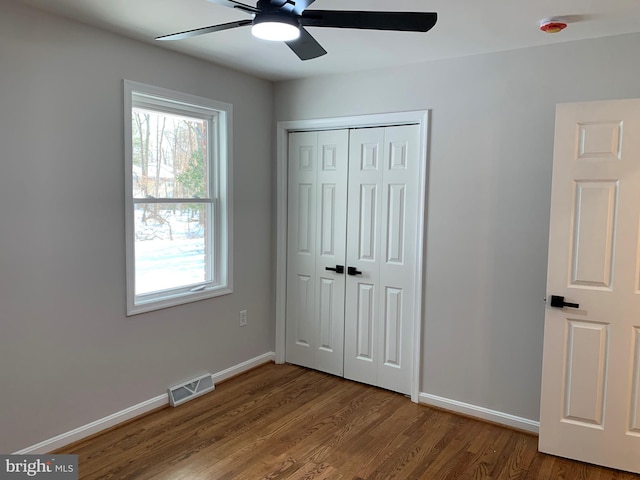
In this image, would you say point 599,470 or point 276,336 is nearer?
point 599,470

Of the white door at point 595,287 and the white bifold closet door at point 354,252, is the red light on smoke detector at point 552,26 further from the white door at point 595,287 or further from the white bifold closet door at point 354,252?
the white bifold closet door at point 354,252

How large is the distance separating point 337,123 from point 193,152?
3.72ft

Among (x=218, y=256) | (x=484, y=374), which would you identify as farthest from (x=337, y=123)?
(x=484, y=374)

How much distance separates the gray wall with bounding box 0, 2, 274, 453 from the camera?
98.7 inches

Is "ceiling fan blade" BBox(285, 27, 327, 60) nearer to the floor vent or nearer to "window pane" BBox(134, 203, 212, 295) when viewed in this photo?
"window pane" BBox(134, 203, 212, 295)

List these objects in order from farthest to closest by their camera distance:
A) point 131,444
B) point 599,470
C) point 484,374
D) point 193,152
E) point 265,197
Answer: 1. point 265,197
2. point 193,152
3. point 484,374
4. point 131,444
5. point 599,470

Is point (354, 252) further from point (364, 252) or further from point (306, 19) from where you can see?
point (306, 19)

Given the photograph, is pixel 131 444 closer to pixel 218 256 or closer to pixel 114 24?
pixel 218 256

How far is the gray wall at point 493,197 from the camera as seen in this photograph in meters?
2.91

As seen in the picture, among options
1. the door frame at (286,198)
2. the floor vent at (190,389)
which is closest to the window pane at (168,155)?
the door frame at (286,198)

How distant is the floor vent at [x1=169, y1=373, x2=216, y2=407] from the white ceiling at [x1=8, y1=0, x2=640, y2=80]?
2.35 meters

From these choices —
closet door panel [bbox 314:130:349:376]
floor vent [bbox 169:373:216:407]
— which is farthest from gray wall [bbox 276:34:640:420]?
floor vent [bbox 169:373:216:407]

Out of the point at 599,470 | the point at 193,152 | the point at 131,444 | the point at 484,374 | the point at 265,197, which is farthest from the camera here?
the point at 265,197

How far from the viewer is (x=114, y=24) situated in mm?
2736
